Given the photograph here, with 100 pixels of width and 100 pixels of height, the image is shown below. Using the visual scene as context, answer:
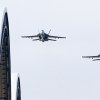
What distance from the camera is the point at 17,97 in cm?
16775

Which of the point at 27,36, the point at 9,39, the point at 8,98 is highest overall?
the point at 27,36

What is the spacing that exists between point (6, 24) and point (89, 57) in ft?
184

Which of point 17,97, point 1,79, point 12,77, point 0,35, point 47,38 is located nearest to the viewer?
point 0,35

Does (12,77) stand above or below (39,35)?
below

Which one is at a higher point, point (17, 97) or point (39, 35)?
point (39, 35)

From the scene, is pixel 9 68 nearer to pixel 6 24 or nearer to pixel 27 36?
pixel 6 24

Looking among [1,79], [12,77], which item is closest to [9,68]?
[1,79]

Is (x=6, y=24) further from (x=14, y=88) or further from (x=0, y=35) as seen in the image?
(x=14, y=88)

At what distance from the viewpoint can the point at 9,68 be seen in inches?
5655

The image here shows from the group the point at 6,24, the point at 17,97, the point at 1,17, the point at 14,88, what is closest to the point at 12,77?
the point at 14,88

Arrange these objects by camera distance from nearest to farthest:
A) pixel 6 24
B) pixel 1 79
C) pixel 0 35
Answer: pixel 0 35, pixel 6 24, pixel 1 79

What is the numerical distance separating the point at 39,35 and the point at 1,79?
42.5 meters

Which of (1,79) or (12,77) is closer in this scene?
(1,79)

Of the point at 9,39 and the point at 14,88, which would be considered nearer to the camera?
the point at 9,39
